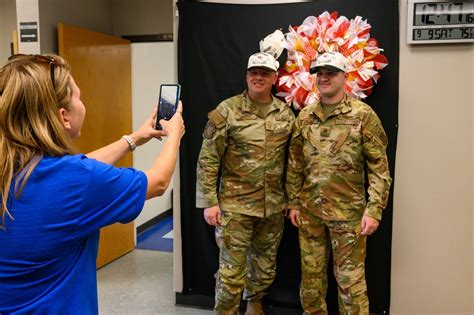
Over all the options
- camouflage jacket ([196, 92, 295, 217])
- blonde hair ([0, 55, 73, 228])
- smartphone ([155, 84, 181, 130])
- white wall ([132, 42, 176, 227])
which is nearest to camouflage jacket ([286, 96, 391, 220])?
camouflage jacket ([196, 92, 295, 217])

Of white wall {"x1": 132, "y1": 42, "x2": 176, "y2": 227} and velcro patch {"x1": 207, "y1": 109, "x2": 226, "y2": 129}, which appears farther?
white wall {"x1": 132, "y1": 42, "x2": 176, "y2": 227}

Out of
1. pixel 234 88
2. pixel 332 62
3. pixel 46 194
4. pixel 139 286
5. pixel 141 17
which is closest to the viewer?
pixel 46 194

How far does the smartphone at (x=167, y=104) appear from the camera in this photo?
1489 millimetres

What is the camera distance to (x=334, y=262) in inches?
97.7

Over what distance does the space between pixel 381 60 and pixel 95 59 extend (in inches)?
89.2

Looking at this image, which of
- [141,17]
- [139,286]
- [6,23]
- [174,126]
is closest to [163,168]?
[174,126]

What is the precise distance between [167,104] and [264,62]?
1107 mm

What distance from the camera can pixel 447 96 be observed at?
2598 mm

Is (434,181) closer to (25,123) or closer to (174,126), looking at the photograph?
(174,126)

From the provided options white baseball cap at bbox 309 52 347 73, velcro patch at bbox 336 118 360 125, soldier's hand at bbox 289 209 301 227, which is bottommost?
soldier's hand at bbox 289 209 301 227

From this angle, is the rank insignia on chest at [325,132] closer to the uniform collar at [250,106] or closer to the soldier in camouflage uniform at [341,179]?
the soldier in camouflage uniform at [341,179]

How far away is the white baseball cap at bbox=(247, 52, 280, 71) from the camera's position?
2.49 metres

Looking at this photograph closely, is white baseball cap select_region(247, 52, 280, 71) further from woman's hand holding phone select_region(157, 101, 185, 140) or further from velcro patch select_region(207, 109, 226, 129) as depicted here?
woman's hand holding phone select_region(157, 101, 185, 140)

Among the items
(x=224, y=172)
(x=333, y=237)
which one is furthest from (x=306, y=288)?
(x=224, y=172)
